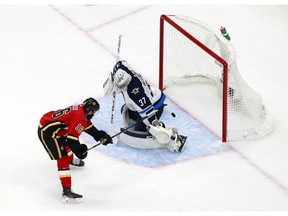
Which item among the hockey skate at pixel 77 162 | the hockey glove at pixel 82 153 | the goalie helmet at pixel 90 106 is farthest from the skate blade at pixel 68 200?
the goalie helmet at pixel 90 106

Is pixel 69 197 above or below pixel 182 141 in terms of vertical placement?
below

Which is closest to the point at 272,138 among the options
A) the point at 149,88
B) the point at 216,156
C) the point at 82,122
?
the point at 216,156

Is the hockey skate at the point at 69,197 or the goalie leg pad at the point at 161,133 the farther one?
the goalie leg pad at the point at 161,133

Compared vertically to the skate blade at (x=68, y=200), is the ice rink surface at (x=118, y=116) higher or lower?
higher

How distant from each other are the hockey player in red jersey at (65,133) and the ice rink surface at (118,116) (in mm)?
161

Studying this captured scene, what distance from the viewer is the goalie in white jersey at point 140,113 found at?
6348 mm

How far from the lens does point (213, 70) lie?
7043mm

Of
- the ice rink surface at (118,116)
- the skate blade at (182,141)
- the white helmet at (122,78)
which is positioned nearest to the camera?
the ice rink surface at (118,116)

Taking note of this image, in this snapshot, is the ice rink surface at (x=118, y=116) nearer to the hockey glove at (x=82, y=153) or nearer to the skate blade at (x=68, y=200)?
the skate blade at (x=68, y=200)

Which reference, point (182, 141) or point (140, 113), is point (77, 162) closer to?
point (140, 113)

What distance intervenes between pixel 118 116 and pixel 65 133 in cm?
82

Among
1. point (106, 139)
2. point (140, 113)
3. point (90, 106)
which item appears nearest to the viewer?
point (90, 106)

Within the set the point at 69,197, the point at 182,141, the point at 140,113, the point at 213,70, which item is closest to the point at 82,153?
the point at 69,197

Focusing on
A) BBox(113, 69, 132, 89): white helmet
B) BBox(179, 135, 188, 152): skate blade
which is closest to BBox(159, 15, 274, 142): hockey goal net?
BBox(179, 135, 188, 152): skate blade
